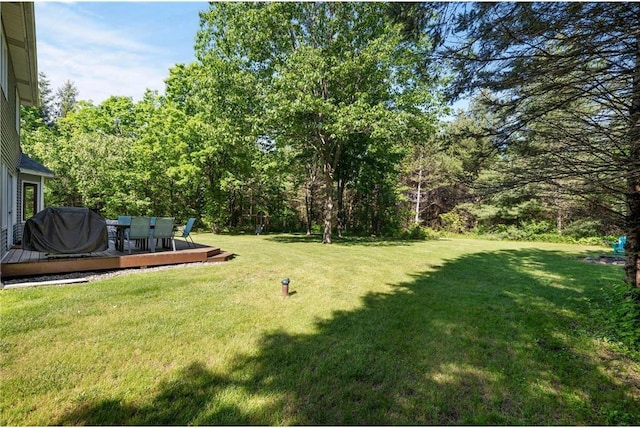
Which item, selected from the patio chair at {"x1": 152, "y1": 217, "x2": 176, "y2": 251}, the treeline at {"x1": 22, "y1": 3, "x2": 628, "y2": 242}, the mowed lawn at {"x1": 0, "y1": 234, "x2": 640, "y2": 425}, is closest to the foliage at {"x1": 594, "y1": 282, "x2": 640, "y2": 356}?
the mowed lawn at {"x1": 0, "y1": 234, "x2": 640, "y2": 425}

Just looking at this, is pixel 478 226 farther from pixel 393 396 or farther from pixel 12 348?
pixel 12 348

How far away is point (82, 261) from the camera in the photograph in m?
6.12

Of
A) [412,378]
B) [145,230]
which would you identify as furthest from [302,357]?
[145,230]

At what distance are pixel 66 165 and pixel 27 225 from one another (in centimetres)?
1639

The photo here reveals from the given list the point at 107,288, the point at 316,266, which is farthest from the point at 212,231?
the point at 107,288

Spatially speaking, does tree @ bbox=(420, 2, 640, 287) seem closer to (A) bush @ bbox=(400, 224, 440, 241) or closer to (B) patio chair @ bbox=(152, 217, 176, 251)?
(B) patio chair @ bbox=(152, 217, 176, 251)

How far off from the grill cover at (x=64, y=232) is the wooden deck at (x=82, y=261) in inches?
9.2

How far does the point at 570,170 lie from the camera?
371cm

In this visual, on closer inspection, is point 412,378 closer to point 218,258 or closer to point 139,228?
point 218,258

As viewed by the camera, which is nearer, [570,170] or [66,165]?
[570,170]

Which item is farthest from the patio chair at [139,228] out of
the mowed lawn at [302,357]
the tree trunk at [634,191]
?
the tree trunk at [634,191]

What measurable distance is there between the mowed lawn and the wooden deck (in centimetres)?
104

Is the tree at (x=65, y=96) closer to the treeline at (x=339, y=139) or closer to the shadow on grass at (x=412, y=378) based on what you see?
the treeline at (x=339, y=139)

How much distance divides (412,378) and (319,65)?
36.7ft
